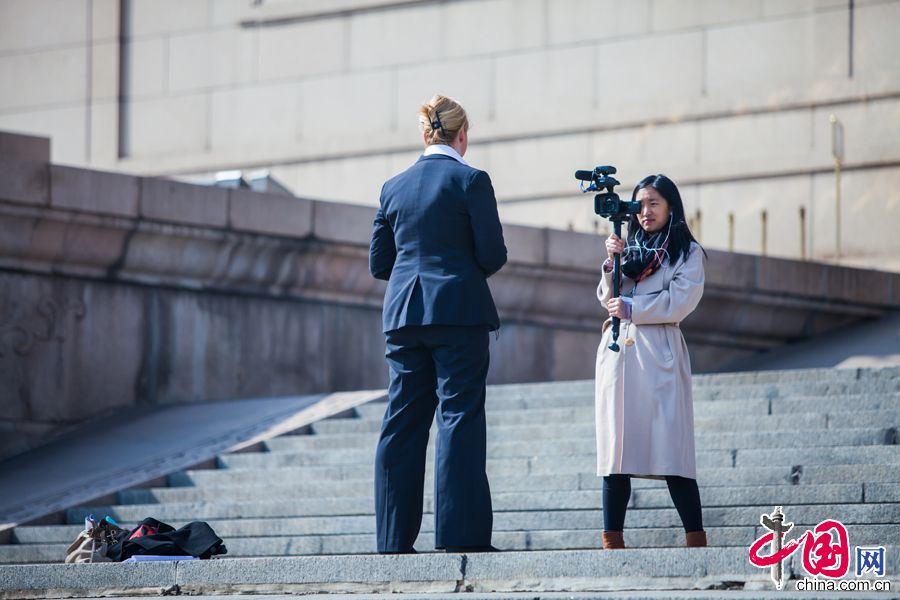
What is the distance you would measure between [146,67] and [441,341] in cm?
1446

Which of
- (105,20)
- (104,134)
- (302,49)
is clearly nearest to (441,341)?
(302,49)

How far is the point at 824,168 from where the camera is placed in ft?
56.5

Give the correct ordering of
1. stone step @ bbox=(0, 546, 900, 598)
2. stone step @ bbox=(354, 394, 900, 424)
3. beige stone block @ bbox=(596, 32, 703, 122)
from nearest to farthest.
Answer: stone step @ bbox=(0, 546, 900, 598) → stone step @ bbox=(354, 394, 900, 424) → beige stone block @ bbox=(596, 32, 703, 122)

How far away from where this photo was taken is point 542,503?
356 inches

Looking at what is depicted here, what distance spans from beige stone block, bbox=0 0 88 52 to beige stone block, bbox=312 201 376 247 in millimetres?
8147

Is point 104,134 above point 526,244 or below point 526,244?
above

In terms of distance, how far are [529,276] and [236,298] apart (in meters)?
2.51

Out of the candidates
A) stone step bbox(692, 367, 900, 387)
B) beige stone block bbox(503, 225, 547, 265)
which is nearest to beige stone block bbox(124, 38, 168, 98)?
beige stone block bbox(503, 225, 547, 265)

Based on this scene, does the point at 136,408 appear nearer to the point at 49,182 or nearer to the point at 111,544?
the point at 49,182

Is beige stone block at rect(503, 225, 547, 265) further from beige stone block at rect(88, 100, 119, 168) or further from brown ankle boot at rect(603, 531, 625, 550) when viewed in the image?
beige stone block at rect(88, 100, 119, 168)

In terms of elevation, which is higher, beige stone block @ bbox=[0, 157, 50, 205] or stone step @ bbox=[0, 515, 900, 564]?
beige stone block @ bbox=[0, 157, 50, 205]

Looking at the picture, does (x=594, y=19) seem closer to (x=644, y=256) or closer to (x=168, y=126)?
(x=168, y=126)

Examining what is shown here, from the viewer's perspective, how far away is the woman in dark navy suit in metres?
6.88

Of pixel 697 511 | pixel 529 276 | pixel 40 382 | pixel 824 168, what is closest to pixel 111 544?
pixel 697 511
